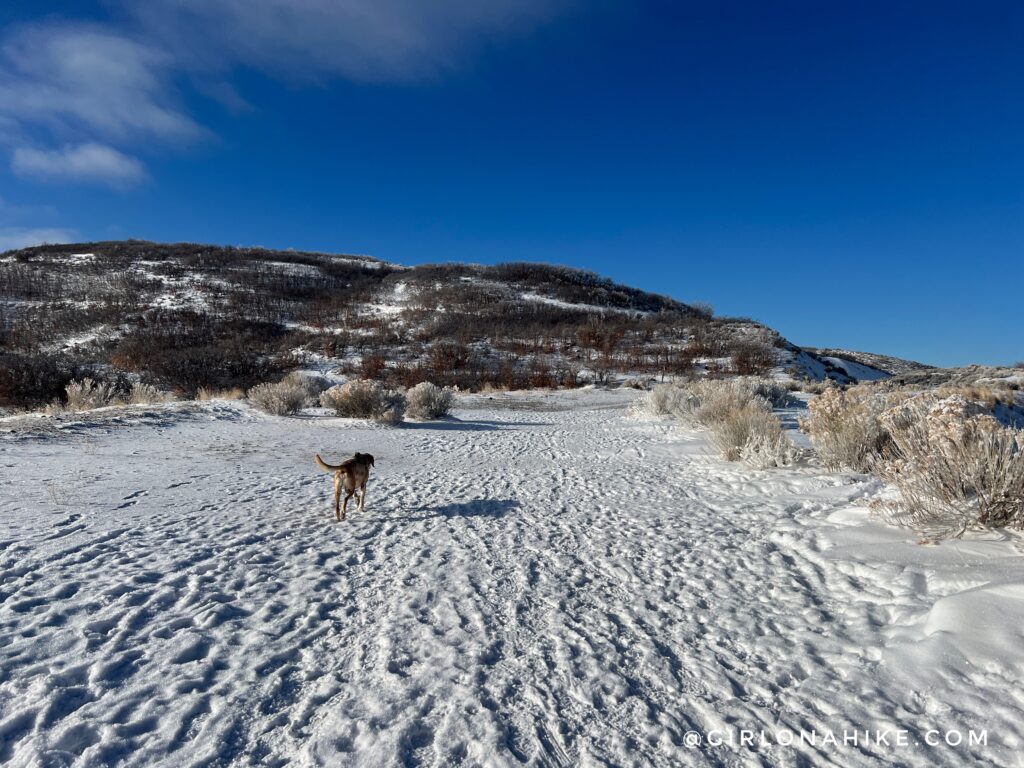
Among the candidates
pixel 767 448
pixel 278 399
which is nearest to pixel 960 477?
pixel 767 448

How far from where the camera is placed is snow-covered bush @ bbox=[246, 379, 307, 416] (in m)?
12.5

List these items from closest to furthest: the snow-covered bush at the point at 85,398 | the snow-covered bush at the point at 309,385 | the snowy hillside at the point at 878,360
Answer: the snow-covered bush at the point at 85,398 → the snow-covered bush at the point at 309,385 → the snowy hillside at the point at 878,360

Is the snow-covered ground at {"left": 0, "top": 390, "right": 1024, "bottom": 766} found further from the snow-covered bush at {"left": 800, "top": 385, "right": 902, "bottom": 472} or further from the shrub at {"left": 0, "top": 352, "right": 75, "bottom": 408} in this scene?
the shrub at {"left": 0, "top": 352, "right": 75, "bottom": 408}

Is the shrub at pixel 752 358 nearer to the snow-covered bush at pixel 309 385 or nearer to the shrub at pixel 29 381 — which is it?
the snow-covered bush at pixel 309 385

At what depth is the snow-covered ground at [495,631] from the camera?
1934 mm

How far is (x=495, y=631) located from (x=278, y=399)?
36.6 ft

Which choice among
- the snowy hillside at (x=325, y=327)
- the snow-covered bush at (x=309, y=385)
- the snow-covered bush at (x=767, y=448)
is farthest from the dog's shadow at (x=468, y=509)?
the snowy hillside at (x=325, y=327)

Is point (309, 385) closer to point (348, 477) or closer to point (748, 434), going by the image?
point (348, 477)

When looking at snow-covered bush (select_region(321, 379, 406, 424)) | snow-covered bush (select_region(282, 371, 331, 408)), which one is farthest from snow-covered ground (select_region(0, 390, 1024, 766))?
snow-covered bush (select_region(282, 371, 331, 408))

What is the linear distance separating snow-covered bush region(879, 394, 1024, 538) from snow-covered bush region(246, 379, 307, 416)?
11.9 metres

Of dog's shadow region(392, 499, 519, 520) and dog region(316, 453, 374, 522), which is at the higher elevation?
dog region(316, 453, 374, 522)

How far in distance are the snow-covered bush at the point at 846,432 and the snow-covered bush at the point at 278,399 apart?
10.9 m

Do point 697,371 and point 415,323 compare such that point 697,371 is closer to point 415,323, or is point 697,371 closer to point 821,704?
point 415,323

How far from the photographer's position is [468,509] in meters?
5.17
